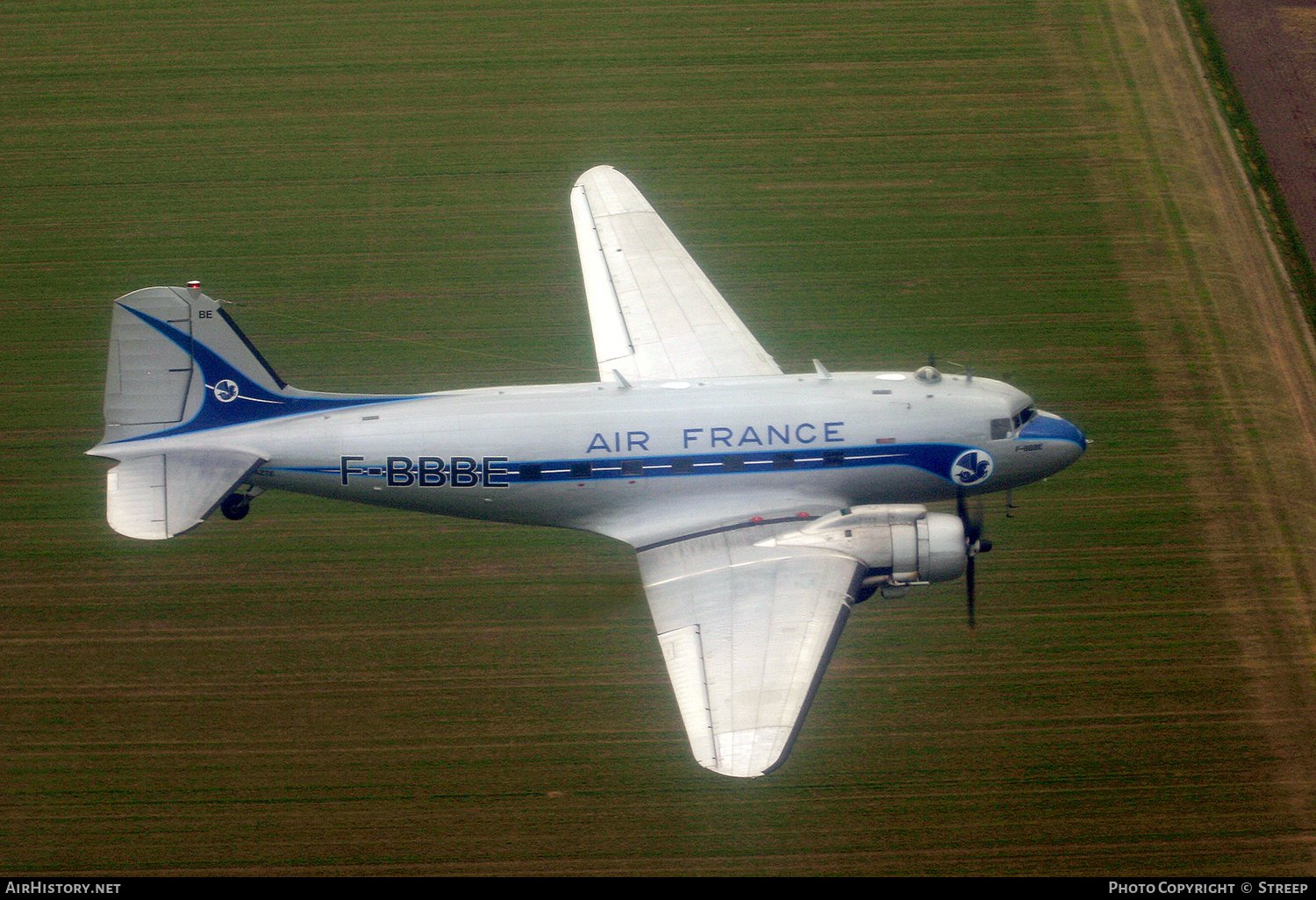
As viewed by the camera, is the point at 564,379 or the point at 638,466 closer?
the point at 638,466

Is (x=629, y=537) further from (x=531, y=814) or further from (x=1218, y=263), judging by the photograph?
(x=1218, y=263)

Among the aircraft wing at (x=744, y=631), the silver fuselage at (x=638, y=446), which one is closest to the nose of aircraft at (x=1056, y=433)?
the silver fuselage at (x=638, y=446)

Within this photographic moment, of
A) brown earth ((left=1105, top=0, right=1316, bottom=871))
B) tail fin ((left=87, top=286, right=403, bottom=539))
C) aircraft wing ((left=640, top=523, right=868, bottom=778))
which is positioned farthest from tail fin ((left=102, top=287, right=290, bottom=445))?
brown earth ((left=1105, top=0, right=1316, bottom=871))

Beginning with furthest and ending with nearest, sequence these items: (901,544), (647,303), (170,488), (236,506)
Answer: (647,303), (236,506), (170,488), (901,544)

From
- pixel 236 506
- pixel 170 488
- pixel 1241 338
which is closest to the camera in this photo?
pixel 170 488

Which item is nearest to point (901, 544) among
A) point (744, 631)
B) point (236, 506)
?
point (744, 631)

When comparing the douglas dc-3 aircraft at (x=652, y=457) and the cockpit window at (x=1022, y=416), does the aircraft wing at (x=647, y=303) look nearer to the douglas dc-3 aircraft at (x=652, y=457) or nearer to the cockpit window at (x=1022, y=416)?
the douglas dc-3 aircraft at (x=652, y=457)

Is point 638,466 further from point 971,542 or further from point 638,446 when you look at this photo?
point 971,542
